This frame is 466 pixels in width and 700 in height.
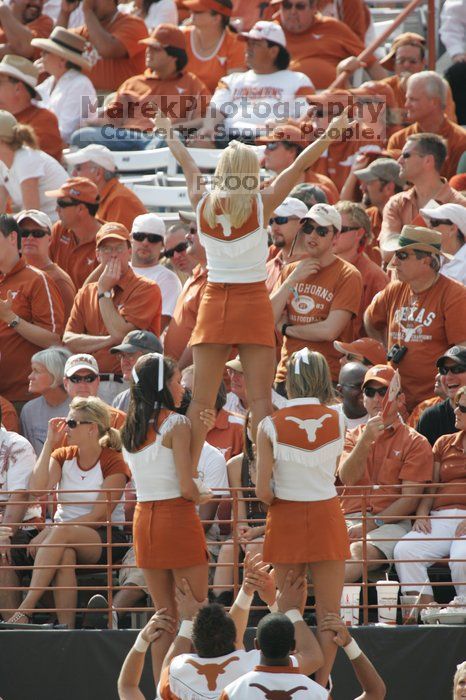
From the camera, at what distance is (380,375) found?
8852mm

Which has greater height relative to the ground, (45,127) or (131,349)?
(45,127)

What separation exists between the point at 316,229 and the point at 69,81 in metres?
5.09

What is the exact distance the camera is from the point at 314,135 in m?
12.3

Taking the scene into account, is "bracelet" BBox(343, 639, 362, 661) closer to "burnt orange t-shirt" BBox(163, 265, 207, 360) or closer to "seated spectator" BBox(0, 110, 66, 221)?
"burnt orange t-shirt" BBox(163, 265, 207, 360)

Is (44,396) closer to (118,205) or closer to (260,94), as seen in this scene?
(118,205)

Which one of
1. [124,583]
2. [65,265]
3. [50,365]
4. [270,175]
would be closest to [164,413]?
[124,583]

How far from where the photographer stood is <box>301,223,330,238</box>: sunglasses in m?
9.69

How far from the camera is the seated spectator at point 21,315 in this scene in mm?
10211

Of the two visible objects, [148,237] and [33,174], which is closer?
[148,237]

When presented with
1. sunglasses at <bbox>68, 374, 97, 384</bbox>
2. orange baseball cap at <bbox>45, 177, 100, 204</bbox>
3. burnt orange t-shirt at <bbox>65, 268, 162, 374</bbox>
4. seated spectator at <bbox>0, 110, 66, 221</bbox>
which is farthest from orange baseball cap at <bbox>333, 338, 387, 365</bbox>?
seated spectator at <bbox>0, 110, 66, 221</bbox>

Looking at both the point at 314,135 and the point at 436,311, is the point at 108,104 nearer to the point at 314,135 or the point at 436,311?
the point at 314,135

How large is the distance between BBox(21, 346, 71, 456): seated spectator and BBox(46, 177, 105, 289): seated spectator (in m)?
1.52

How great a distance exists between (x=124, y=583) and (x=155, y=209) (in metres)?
5.35

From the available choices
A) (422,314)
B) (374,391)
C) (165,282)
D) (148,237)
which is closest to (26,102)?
(148,237)
